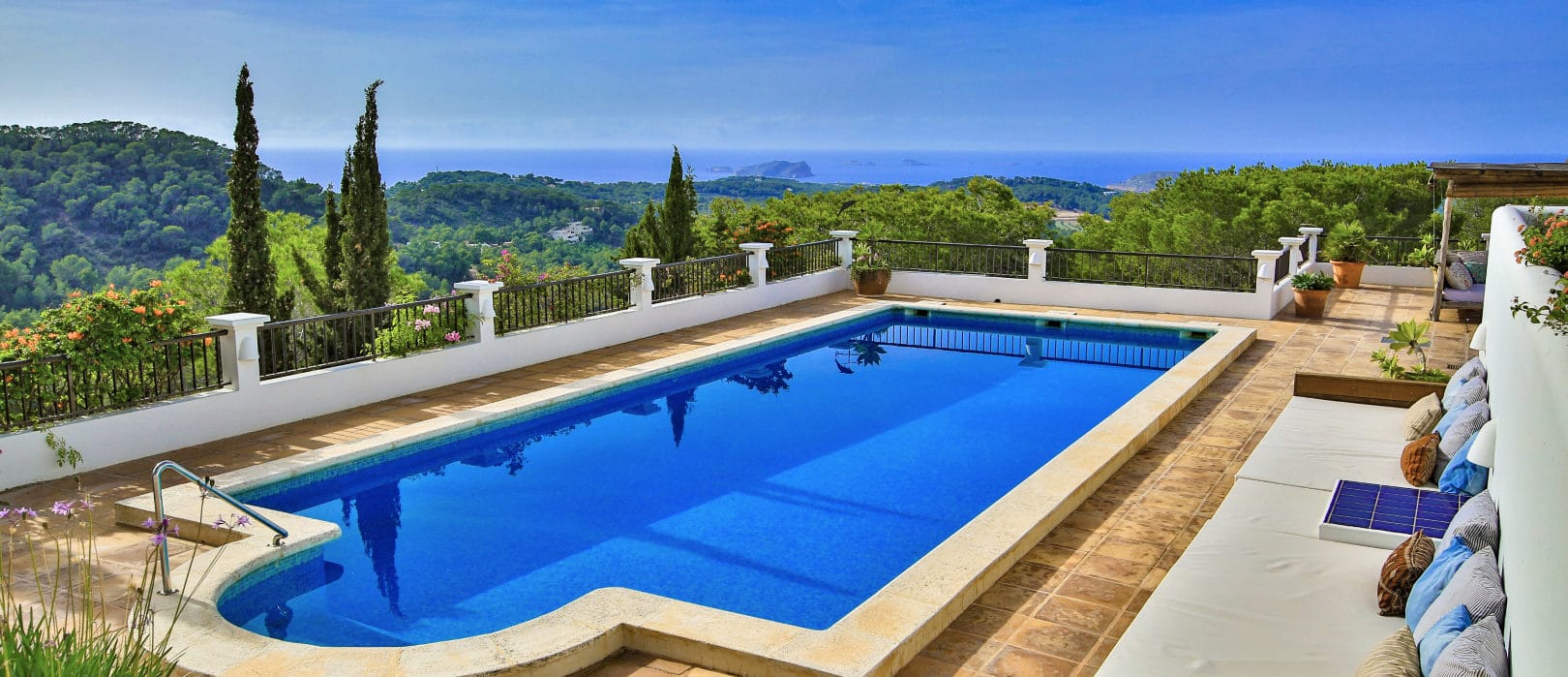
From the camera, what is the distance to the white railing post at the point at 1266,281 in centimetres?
1429

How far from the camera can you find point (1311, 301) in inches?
556

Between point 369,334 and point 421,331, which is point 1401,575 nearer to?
point 421,331

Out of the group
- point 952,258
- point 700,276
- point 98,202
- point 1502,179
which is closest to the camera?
point 1502,179

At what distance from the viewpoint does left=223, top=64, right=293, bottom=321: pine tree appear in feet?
38.2

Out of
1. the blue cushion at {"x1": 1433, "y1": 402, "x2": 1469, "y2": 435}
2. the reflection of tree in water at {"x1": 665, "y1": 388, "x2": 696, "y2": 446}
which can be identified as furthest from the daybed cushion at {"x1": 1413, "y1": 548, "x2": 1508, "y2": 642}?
the reflection of tree in water at {"x1": 665, "y1": 388, "x2": 696, "y2": 446}

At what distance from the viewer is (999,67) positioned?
101062 millimetres

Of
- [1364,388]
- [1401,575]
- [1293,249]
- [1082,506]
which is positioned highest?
[1293,249]

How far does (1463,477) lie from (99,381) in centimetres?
890

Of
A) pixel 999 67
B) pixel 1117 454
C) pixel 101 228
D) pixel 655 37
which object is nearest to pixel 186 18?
pixel 101 228

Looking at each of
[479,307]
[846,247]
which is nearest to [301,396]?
[479,307]

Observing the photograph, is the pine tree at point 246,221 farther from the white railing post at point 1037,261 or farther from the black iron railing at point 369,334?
the white railing post at point 1037,261

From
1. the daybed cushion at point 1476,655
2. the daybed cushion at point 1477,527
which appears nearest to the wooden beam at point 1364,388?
the daybed cushion at point 1477,527

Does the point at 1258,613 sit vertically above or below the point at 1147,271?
below

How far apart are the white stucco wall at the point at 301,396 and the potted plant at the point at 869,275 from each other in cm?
347
